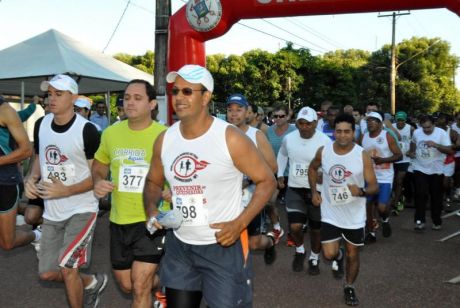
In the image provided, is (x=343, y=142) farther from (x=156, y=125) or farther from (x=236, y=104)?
(x=156, y=125)

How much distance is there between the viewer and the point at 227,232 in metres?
2.80

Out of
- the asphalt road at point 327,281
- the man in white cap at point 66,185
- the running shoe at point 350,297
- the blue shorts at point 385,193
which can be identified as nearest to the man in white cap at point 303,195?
the asphalt road at point 327,281

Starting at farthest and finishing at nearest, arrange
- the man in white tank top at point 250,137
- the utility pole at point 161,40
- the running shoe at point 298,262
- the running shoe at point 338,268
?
the utility pole at point 161,40
the running shoe at point 298,262
the running shoe at point 338,268
the man in white tank top at point 250,137

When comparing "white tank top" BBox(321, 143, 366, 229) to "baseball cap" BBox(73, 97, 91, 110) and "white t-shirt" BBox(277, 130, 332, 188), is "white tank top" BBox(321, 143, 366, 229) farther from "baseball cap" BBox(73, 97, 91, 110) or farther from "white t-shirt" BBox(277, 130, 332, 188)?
"baseball cap" BBox(73, 97, 91, 110)

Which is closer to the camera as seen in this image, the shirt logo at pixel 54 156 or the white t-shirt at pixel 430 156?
the shirt logo at pixel 54 156

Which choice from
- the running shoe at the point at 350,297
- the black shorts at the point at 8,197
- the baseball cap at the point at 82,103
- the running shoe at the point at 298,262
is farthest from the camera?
the baseball cap at the point at 82,103

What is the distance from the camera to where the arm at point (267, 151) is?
5.21m

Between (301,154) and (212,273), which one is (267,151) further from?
(212,273)

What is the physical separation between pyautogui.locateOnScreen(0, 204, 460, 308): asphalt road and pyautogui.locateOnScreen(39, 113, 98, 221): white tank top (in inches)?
46.5

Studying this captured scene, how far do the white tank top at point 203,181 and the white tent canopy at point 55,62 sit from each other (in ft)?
31.4

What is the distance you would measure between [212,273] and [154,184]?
0.76 m

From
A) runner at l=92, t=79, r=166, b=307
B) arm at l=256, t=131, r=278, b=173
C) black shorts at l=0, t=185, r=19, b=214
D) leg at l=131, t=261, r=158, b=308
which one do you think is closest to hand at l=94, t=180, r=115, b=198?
runner at l=92, t=79, r=166, b=307

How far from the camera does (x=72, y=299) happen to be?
13.8ft

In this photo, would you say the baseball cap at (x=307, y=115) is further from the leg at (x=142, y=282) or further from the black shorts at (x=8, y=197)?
the black shorts at (x=8, y=197)
